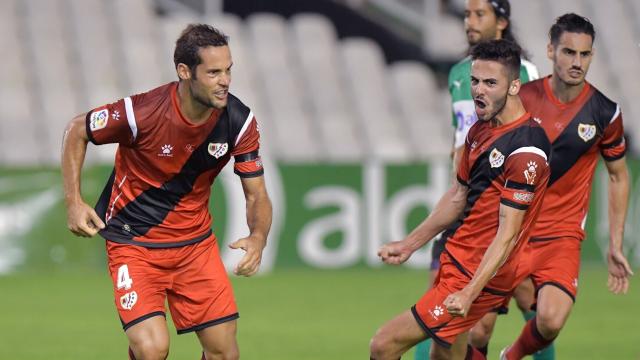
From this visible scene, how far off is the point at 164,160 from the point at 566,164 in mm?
2483

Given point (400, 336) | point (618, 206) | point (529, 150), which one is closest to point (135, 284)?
point (400, 336)

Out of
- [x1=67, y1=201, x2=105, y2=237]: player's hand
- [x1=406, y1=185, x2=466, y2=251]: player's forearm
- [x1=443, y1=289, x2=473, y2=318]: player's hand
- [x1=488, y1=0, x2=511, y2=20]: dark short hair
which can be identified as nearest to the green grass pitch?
[x1=406, y1=185, x2=466, y2=251]: player's forearm

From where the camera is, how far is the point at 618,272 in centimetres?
852

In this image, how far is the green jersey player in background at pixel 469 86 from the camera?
8617 mm

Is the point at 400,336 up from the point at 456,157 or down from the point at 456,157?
down

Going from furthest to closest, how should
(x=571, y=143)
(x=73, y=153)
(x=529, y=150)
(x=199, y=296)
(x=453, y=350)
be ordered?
(x=571, y=143) → (x=453, y=350) → (x=199, y=296) → (x=73, y=153) → (x=529, y=150)

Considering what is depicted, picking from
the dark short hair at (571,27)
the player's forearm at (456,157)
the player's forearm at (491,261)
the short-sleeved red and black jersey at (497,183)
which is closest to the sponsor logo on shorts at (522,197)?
the short-sleeved red and black jersey at (497,183)

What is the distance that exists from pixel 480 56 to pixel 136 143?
196cm

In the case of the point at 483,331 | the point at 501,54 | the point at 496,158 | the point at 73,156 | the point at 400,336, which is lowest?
the point at 483,331

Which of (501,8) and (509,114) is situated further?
(501,8)

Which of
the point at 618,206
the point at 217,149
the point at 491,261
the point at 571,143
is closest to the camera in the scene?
the point at 491,261

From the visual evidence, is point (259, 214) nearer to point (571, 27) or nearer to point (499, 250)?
point (499, 250)

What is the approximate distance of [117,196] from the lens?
787 cm

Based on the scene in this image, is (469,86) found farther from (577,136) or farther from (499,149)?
(499,149)
